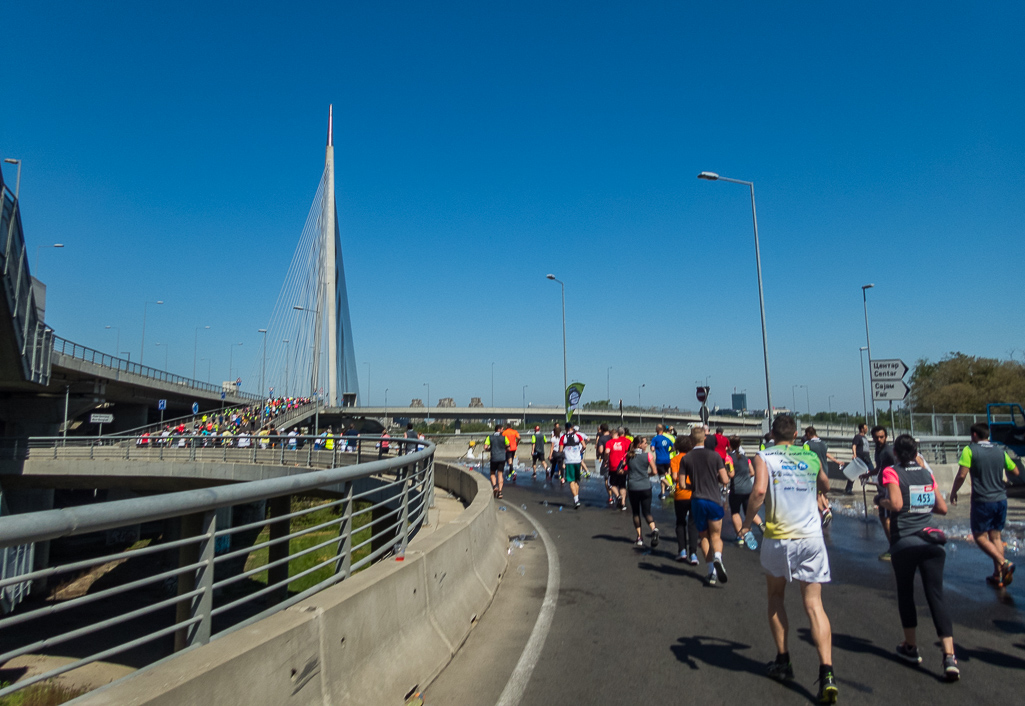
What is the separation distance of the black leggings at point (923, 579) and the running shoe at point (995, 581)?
3313 mm

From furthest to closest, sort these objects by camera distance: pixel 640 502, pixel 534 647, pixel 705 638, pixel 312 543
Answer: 1. pixel 312 543
2. pixel 640 502
3. pixel 705 638
4. pixel 534 647

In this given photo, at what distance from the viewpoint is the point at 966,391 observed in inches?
2003

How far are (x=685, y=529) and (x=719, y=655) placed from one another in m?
3.84

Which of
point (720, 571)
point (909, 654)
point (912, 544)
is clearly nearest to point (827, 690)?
point (909, 654)

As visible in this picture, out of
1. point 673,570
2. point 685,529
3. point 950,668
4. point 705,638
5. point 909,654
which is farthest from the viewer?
point 685,529

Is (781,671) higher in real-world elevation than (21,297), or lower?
lower

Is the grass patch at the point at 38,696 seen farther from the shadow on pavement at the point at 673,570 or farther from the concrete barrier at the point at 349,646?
the shadow on pavement at the point at 673,570

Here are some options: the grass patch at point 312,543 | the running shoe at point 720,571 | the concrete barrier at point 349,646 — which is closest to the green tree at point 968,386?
the grass patch at point 312,543

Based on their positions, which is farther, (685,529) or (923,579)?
(685,529)

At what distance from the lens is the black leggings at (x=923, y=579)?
5.15m

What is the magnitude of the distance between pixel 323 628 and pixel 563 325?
137 ft

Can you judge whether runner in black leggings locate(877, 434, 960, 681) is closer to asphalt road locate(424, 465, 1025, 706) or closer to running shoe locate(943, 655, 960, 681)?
running shoe locate(943, 655, 960, 681)

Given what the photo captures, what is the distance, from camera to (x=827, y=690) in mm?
4469

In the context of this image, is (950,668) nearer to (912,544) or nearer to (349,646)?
(912,544)
